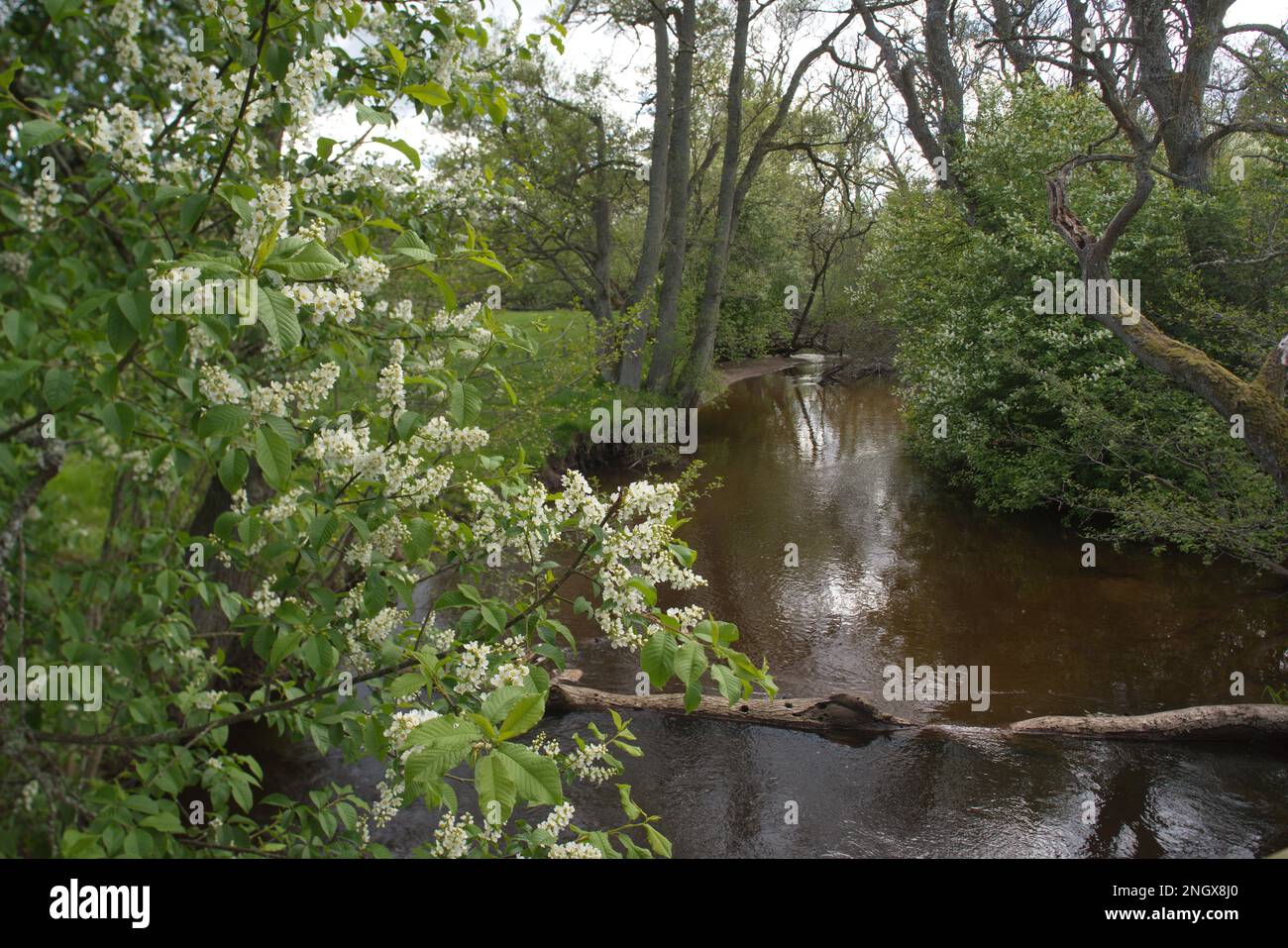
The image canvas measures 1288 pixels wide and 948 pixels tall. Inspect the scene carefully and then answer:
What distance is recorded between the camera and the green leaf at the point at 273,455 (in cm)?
189

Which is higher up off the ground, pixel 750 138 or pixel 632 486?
pixel 750 138

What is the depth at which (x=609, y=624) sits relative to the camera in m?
2.46

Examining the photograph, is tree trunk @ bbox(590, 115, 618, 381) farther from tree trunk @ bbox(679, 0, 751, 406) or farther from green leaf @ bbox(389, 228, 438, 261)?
green leaf @ bbox(389, 228, 438, 261)

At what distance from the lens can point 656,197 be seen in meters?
17.0

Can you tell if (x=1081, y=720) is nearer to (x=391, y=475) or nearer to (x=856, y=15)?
(x=391, y=475)

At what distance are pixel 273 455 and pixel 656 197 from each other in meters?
16.2

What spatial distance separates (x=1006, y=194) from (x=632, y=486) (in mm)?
11888

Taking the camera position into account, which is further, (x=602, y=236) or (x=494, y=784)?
(x=602, y=236)

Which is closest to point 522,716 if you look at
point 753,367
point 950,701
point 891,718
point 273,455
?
point 273,455

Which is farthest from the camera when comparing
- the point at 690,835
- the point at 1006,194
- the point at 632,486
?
the point at 1006,194

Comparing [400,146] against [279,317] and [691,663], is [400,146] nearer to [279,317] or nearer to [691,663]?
[279,317]

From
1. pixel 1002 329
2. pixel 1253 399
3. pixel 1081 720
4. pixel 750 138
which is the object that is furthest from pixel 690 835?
pixel 750 138

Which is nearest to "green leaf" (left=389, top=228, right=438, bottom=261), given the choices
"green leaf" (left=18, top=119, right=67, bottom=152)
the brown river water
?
"green leaf" (left=18, top=119, right=67, bottom=152)
